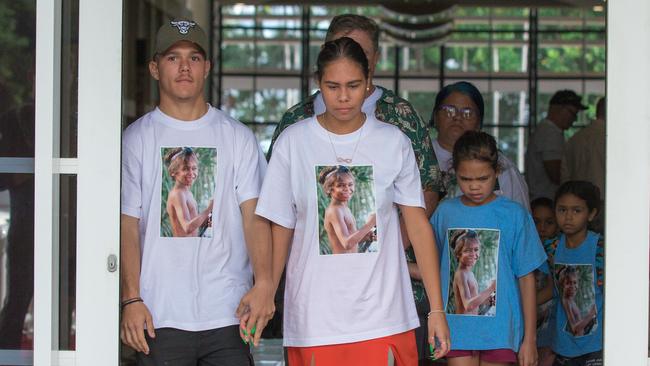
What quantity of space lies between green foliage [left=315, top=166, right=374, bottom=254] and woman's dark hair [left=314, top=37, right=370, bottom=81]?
31cm

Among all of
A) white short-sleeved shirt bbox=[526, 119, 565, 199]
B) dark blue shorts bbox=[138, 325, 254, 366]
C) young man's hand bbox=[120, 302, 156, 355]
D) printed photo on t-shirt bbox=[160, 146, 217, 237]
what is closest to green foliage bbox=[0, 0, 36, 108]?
printed photo on t-shirt bbox=[160, 146, 217, 237]

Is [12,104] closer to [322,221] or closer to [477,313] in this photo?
[322,221]

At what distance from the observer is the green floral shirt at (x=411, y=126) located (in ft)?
11.9

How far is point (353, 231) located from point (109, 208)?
0.73 metres

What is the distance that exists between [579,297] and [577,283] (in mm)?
63

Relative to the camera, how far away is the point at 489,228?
154 inches

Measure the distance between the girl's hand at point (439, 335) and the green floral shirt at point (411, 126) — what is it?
0.66 meters

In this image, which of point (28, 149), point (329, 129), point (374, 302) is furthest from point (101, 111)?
point (374, 302)

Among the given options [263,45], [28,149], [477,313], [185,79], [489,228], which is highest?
[263,45]

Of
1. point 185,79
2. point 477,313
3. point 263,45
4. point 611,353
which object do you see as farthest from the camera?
point 263,45

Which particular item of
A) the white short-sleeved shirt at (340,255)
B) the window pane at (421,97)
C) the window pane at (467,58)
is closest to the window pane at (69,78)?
the white short-sleeved shirt at (340,255)

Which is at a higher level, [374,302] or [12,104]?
[12,104]

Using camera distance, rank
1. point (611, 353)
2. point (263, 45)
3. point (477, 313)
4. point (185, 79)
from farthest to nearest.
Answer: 1. point (263, 45)
2. point (477, 313)
3. point (185, 79)
4. point (611, 353)

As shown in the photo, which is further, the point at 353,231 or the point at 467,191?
the point at 467,191
